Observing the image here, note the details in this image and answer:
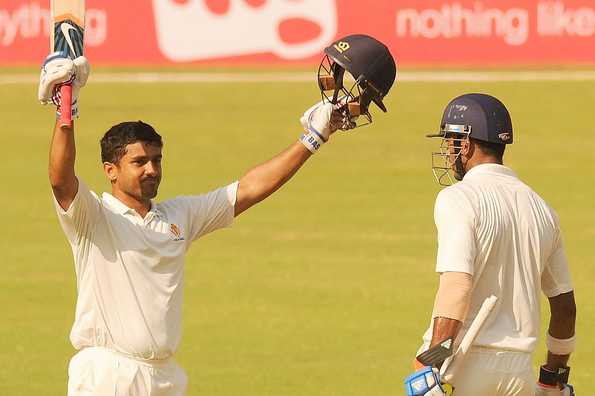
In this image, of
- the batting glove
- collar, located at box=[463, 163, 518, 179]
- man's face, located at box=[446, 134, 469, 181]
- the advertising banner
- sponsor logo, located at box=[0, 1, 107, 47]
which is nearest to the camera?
the batting glove

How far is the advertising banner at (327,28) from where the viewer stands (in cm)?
2544

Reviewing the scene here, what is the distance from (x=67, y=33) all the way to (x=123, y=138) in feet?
2.09

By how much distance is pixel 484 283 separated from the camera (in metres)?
6.23

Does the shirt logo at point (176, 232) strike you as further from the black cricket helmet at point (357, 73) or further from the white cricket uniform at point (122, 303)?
the black cricket helmet at point (357, 73)

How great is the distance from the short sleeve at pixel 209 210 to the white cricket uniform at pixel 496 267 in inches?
47.6

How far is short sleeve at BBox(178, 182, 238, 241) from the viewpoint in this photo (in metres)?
6.91

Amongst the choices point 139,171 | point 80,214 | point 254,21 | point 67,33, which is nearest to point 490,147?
point 139,171

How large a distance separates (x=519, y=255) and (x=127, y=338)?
1858mm

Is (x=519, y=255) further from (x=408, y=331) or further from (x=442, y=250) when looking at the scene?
(x=408, y=331)

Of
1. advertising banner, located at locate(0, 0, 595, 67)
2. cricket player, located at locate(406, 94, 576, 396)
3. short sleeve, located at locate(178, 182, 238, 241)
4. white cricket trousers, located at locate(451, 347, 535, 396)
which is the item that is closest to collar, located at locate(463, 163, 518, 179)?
cricket player, located at locate(406, 94, 576, 396)

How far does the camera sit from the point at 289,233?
1686cm

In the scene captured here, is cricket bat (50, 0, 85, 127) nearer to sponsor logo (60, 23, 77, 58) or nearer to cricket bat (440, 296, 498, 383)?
sponsor logo (60, 23, 77, 58)

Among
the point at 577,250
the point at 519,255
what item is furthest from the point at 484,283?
the point at 577,250

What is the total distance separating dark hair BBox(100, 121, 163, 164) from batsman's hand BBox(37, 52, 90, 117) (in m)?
0.53
